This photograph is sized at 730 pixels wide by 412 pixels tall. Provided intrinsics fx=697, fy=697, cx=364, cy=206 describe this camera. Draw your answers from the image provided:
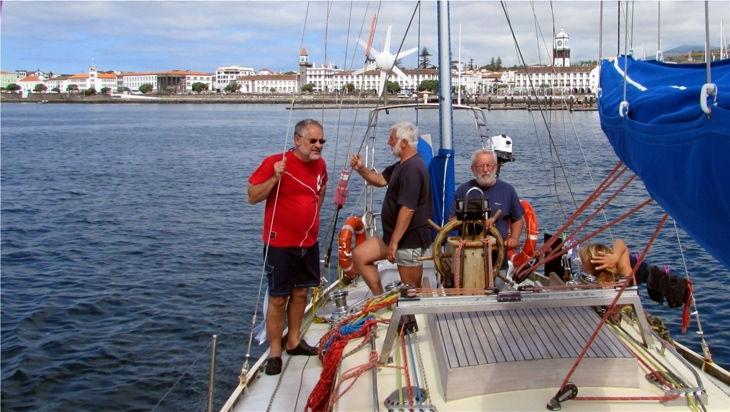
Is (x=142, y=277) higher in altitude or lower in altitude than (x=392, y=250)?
lower

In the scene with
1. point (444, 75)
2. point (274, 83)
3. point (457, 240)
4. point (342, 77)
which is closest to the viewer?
point (457, 240)

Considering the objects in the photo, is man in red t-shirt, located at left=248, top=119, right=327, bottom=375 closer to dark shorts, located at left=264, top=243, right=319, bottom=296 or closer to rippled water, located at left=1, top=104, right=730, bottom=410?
dark shorts, located at left=264, top=243, right=319, bottom=296

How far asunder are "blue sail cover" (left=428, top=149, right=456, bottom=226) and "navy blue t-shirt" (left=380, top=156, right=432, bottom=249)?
0.91 meters

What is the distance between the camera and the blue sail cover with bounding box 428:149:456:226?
21.8 feet

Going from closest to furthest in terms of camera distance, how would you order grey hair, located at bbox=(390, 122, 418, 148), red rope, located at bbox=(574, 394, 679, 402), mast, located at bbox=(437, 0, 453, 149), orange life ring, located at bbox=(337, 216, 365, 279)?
red rope, located at bbox=(574, 394, 679, 402) → grey hair, located at bbox=(390, 122, 418, 148) → mast, located at bbox=(437, 0, 453, 149) → orange life ring, located at bbox=(337, 216, 365, 279)

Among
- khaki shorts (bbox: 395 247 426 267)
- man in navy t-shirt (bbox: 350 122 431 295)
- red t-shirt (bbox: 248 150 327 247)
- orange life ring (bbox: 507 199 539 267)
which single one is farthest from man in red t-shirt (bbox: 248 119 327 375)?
orange life ring (bbox: 507 199 539 267)

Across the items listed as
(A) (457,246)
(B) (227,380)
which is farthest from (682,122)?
(B) (227,380)

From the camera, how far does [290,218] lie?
516 centimetres

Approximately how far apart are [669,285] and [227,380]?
4.96 meters

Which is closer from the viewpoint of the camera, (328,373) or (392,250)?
(328,373)

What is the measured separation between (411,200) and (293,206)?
0.97 metres

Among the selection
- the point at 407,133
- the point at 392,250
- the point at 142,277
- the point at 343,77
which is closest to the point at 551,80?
the point at 343,77

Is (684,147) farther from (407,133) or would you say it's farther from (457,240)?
(407,133)

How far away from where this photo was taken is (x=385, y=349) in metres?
4.39
